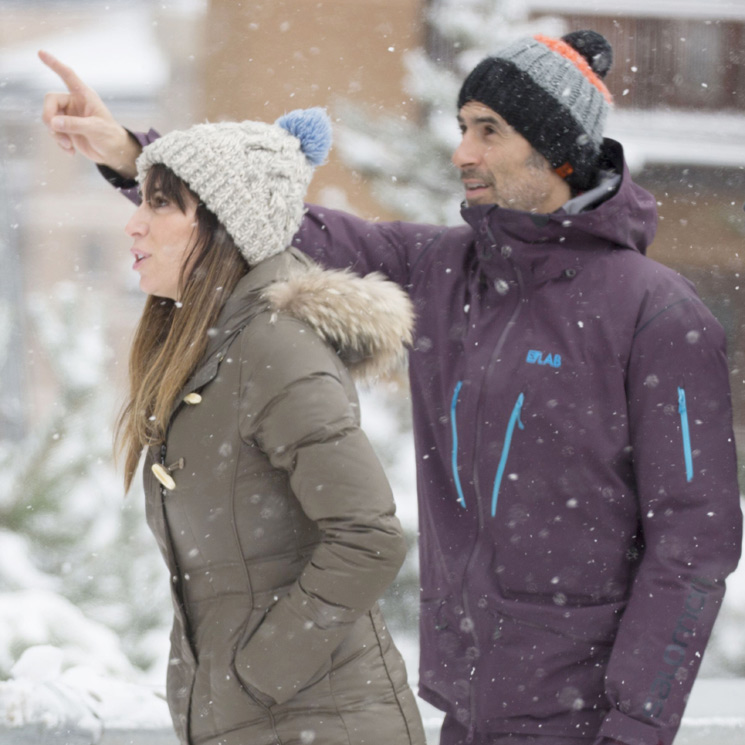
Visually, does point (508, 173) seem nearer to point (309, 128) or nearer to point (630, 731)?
point (309, 128)

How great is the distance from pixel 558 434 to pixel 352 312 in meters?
0.56

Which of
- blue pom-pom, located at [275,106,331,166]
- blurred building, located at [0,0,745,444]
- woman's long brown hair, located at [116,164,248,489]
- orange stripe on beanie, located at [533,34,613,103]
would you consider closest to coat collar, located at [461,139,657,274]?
orange stripe on beanie, located at [533,34,613,103]

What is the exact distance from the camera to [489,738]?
2.27m

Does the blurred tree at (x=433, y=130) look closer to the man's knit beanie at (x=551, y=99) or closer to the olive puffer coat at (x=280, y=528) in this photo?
the man's knit beanie at (x=551, y=99)

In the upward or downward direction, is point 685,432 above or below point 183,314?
below

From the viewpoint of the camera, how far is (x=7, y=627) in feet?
14.9

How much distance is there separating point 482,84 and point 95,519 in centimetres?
309

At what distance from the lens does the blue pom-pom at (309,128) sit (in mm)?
2117

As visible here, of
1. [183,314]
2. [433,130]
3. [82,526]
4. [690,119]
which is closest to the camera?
[183,314]

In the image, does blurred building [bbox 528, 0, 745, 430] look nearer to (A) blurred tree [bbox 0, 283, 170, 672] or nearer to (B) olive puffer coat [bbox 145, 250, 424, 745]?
(A) blurred tree [bbox 0, 283, 170, 672]

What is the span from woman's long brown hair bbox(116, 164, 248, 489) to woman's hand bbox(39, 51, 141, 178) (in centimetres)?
34

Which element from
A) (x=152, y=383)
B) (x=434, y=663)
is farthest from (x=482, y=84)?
(x=434, y=663)

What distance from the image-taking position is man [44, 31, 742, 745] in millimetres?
2039

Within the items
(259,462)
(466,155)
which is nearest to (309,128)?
(466,155)
